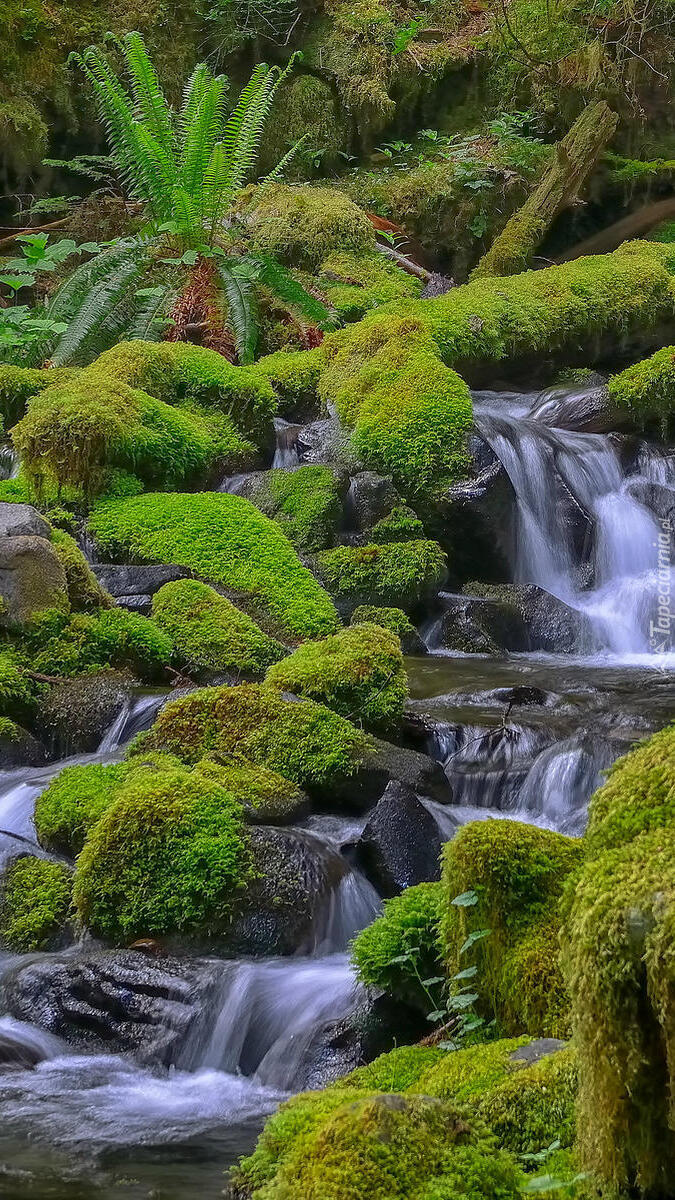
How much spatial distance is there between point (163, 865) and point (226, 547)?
418cm

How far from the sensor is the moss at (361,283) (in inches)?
499

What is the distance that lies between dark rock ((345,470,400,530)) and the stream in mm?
937

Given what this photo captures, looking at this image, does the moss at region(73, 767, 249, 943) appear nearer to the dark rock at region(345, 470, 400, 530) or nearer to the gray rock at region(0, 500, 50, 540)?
the gray rock at region(0, 500, 50, 540)

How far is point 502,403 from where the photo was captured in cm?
1173

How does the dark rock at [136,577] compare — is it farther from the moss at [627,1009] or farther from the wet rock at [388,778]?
the moss at [627,1009]

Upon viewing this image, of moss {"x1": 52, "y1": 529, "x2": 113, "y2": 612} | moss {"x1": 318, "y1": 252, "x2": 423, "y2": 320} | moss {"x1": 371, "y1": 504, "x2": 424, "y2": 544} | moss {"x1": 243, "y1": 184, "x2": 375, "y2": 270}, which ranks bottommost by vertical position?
moss {"x1": 371, "y1": 504, "x2": 424, "y2": 544}

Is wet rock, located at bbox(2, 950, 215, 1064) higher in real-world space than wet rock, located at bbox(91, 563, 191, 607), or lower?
lower

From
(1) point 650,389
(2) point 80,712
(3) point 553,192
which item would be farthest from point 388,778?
(3) point 553,192

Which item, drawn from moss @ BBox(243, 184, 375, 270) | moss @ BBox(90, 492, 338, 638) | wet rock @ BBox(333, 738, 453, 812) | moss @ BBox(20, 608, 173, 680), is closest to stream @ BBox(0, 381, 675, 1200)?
wet rock @ BBox(333, 738, 453, 812)

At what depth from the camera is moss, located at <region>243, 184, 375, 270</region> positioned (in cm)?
1370

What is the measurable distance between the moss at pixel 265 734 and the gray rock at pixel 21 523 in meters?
1.97

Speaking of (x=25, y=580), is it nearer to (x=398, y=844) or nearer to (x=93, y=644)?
(x=93, y=644)

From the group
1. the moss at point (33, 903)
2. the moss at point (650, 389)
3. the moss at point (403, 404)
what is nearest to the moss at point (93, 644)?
the moss at point (33, 903)

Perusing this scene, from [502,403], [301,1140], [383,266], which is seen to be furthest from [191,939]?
[383,266]
